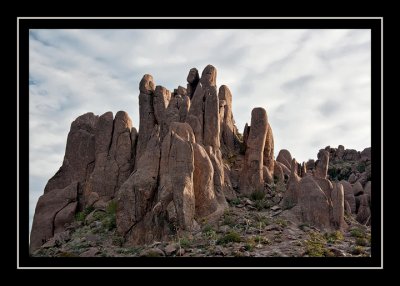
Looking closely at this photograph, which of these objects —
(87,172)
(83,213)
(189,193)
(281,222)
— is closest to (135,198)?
(189,193)

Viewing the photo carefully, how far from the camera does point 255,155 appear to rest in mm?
38438

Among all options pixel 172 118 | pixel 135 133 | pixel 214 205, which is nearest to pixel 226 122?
pixel 172 118

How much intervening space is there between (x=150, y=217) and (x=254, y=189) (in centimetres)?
908

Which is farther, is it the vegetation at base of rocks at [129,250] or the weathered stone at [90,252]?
the weathered stone at [90,252]

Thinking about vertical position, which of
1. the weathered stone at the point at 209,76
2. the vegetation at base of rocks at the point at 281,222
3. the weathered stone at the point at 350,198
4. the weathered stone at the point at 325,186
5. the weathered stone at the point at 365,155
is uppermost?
the weathered stone at the point at 209,76

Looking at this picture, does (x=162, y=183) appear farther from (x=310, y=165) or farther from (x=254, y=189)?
(x=310, y=165)

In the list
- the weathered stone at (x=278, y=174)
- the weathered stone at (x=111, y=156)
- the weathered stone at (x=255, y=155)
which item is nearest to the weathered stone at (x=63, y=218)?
the weathered stone at (x=111, y=156)

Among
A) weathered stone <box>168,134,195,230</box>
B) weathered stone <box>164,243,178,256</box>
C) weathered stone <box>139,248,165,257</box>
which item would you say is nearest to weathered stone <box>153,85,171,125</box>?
weathered stone <box>168,134,195,230</box>

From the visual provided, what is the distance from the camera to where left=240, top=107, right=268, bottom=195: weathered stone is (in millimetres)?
37219

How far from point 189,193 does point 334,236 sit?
31.0 feet

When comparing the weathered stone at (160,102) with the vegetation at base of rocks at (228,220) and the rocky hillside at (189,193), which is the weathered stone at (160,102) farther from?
the vegetation at base of rocks at (228,220)

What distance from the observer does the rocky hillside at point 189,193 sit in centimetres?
2964

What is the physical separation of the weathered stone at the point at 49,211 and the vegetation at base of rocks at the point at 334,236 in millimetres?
19701

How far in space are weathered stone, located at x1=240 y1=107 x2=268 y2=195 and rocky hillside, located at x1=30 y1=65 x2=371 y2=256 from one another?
0.08 meters
